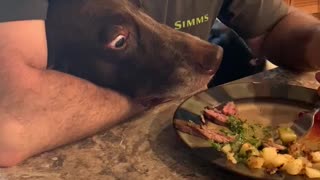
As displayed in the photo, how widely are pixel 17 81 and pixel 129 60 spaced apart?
213 mm

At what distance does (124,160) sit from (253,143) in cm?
19

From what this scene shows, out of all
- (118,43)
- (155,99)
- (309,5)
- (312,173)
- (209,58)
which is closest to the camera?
(312,173)

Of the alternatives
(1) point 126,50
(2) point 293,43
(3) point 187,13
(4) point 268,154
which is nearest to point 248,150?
(4) point 268,154

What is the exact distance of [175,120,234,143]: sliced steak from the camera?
2.46ft

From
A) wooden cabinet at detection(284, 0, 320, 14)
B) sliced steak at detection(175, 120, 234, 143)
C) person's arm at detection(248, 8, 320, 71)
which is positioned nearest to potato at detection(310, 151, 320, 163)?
sliced steak at detection(175, 120, 234, 143)

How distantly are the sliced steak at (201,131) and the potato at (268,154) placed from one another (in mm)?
64

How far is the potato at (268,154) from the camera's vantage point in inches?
27.0

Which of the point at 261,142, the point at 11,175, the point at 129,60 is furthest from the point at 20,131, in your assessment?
the point at 261,142

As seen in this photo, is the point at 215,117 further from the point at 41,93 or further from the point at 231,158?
the point at 41,93

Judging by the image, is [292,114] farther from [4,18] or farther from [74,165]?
[4,18]

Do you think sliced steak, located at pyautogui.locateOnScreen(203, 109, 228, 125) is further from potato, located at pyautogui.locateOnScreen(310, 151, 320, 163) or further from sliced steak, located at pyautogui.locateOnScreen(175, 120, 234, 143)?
potato, located at pyautogui.locateOnScreen(310, 151, 320, 163)

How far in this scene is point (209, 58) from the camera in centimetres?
103

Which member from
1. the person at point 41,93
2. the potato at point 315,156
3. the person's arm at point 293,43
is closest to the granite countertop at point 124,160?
the person at point 41,93

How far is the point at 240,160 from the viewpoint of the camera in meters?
0.70
